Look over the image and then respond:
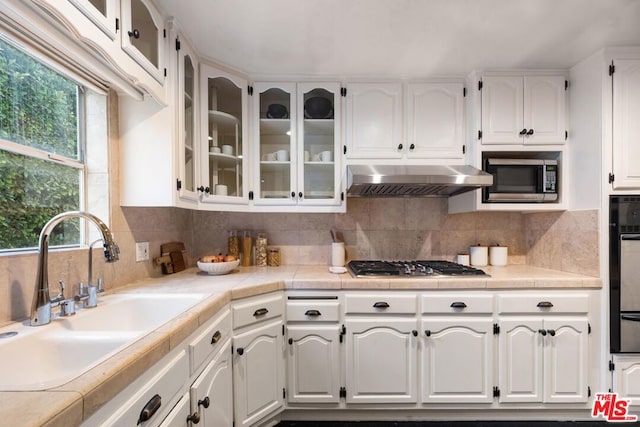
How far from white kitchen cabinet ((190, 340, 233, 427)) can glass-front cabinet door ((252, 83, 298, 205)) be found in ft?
3.43

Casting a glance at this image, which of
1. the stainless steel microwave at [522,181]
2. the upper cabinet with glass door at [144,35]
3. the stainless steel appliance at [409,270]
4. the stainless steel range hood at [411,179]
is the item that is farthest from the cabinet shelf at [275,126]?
the stainless steel microwave at [522,181]

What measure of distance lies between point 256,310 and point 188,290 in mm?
378

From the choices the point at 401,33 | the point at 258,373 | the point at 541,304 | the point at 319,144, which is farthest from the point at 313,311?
the point at 401,33

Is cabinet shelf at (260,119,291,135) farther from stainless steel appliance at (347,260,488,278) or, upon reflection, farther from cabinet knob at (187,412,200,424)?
cabinet knob at (187,412,200,424)

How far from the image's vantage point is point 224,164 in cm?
195

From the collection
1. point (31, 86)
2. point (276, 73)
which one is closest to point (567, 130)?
point (276, 73)

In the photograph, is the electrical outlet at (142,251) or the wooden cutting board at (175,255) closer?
the electrical outlet at (142,251)

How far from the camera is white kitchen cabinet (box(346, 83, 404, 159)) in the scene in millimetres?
2041

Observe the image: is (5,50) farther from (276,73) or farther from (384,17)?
(384,17)

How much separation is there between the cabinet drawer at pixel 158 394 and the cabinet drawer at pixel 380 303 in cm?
98

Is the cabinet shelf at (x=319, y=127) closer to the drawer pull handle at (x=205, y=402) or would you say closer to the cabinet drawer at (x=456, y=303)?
the cabinet drawer at (x=456, y=303)

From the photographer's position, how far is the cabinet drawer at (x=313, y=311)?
1715 mm

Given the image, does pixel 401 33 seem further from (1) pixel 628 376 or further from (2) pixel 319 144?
(1) pixel 628 376

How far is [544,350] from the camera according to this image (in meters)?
1.73
